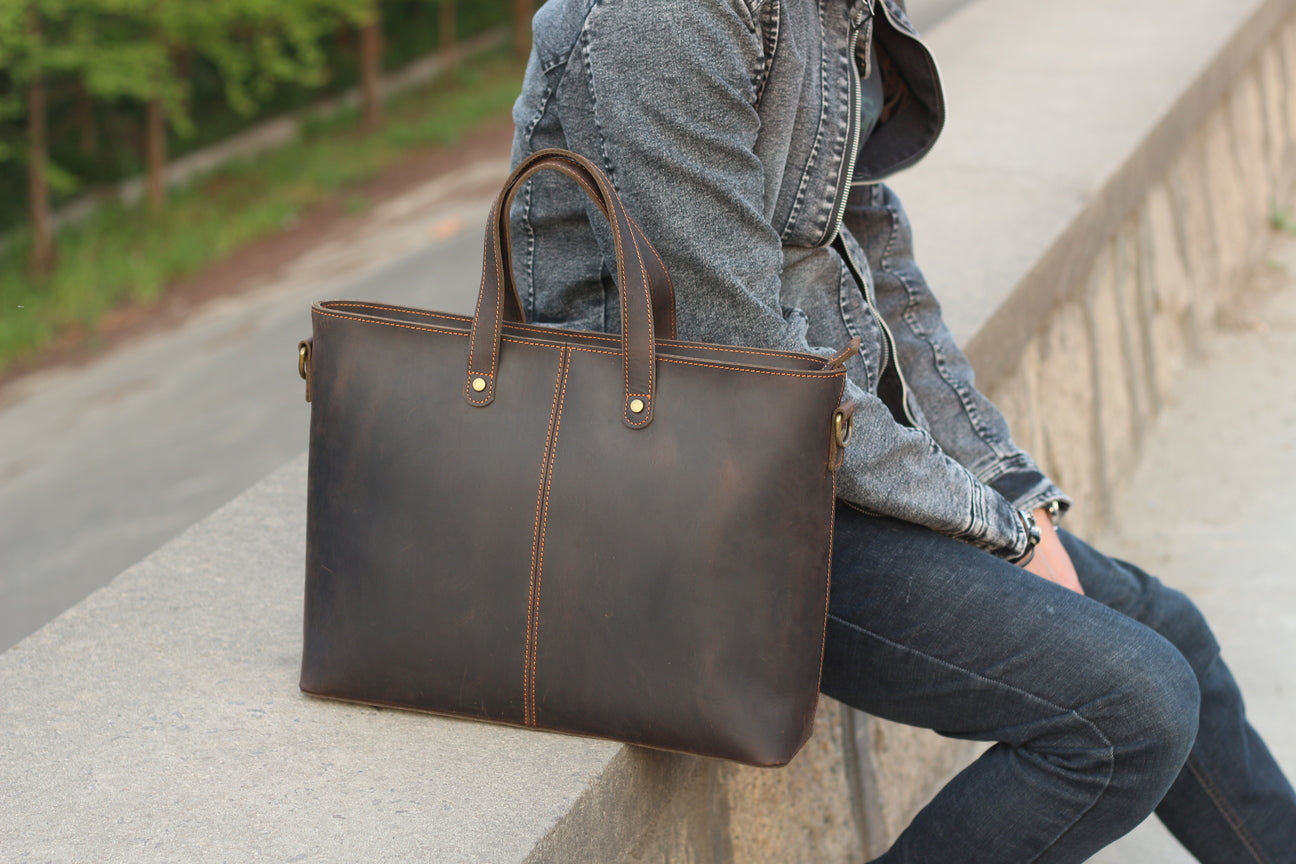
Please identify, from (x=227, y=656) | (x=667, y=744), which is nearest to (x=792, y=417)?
(x=667, y=744)

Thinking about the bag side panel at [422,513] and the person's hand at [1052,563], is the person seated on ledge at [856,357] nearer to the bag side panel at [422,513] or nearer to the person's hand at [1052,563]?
the person's hand at [1052,563]

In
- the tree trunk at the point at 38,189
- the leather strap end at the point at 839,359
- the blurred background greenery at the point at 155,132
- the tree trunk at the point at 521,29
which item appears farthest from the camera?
the tree trunk at the point at 521,29

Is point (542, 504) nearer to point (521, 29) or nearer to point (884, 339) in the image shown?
point (884, 339)

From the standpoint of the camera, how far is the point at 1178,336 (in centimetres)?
443

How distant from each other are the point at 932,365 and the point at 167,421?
230 inches

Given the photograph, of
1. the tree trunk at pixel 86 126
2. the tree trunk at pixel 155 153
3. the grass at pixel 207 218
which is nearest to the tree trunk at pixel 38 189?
the grass at pixel 207 218

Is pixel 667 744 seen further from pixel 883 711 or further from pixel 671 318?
pixel 671 318

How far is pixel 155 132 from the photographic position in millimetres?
12234

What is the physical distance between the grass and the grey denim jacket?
318 inches

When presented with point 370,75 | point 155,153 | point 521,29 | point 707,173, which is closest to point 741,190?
point 707,173

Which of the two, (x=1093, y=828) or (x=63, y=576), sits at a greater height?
(x=1093, y=828)

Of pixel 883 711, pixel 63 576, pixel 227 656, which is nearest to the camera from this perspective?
pixel 883 711

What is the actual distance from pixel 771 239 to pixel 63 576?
4813 mm

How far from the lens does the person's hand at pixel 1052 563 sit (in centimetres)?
186
